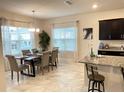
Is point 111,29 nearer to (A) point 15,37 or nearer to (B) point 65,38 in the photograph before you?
(B) point 65,38

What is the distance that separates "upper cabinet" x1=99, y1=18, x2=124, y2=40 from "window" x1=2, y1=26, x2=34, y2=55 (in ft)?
13.1

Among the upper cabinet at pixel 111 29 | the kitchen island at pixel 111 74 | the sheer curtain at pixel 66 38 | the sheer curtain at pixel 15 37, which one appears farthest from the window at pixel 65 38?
the kitchen island at pixel 111 74

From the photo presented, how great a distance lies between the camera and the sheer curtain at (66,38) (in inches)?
278

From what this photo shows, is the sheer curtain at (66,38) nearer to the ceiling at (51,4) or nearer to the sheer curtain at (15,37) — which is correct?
the sheer curtain at (15,37)

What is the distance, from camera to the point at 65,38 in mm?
7520

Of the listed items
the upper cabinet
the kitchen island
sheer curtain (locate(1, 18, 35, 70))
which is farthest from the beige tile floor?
the upper cabinet

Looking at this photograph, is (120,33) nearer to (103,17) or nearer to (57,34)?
(103,17)

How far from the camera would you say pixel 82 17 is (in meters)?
6.71

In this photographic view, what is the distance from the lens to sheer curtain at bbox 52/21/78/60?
7051 millimetres

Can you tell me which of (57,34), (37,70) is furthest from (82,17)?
(37,70)

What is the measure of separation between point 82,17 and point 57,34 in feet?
6.37

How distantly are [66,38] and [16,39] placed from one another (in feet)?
9.33

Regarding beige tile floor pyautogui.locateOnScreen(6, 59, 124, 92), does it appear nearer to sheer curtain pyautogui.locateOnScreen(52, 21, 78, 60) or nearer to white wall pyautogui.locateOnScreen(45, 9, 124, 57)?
white wall pyautogui.locateOnScreen(45, 9, 124, 57)

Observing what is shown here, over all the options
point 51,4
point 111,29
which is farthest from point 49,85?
point 111,29
